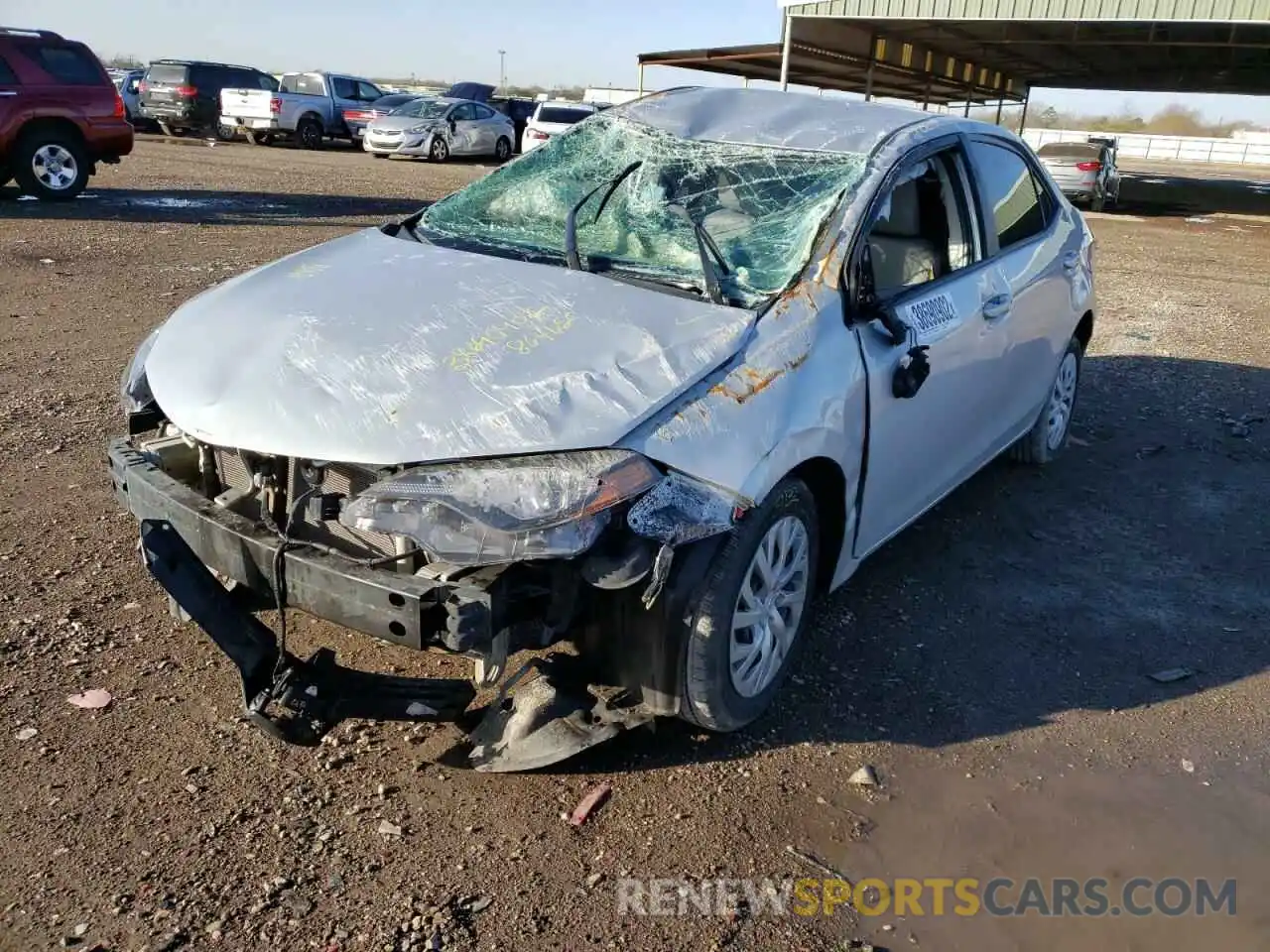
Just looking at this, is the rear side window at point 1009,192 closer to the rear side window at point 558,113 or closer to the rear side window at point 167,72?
the rear side window at point 558,113

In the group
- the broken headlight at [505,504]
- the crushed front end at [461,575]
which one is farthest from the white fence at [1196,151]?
the broken headlight at [505,504]

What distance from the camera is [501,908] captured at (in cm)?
253

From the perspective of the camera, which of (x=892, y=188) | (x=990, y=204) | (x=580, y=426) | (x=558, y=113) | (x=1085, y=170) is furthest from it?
(x=558, y=113)

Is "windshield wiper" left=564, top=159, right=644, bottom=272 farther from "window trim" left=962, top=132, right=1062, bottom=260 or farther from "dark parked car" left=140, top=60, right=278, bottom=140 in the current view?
"dark parked car" left=140, top=60, right=278, bottom=140

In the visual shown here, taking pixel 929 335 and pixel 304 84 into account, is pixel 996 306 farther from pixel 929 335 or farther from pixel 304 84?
pixel 304 84

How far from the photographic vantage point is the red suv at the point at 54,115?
40.2 ft

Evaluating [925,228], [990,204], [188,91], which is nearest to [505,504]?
[925,228]

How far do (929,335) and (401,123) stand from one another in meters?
22.3

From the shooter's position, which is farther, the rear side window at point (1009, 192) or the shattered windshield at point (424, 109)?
the shattered windshield at point (424, 109)

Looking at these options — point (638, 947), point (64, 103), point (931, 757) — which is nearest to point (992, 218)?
point (931, 757)

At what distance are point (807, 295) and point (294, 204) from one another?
12.9 meters

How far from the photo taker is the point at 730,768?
3.12m

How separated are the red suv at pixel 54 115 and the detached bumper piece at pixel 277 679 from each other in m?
11.9

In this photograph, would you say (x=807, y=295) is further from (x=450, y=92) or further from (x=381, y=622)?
(x=450, y=92)
